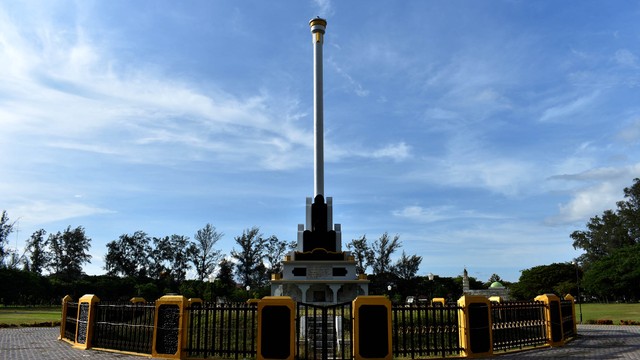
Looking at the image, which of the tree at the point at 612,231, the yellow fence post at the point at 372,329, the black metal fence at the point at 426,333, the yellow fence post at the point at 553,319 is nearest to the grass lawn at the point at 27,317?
the black metal fence at the point at 426,333

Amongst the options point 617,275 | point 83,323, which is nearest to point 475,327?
point 83,323

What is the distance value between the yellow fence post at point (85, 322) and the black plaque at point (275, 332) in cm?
773

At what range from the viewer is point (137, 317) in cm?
1841

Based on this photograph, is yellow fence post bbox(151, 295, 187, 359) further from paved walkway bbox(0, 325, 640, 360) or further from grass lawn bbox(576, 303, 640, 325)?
grass lawn bbox(576, 303, 640, 325)

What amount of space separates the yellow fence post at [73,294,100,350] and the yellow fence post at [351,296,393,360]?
33.3 ft

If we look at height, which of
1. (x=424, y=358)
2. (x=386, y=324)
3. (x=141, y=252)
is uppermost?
(x=141, y=252)

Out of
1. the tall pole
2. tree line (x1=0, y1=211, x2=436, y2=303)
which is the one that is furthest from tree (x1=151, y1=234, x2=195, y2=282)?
the tall pole

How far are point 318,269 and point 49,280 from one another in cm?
4430

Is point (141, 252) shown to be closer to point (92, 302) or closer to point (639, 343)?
point (92, 302)

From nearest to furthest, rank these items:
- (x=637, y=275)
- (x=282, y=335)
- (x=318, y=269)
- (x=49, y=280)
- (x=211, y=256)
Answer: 1. (x=282, y=335)
2. (x=318, y=269)
3. (x=637, y=275)
4. (x=49, y=280)
5. (x=211, y=256)

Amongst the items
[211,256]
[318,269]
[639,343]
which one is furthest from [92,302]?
[211,256]

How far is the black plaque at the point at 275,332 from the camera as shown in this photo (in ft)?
47.8

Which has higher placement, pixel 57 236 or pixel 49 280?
pixel 57 236

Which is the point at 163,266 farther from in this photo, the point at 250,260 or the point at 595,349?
the point at 595,349
